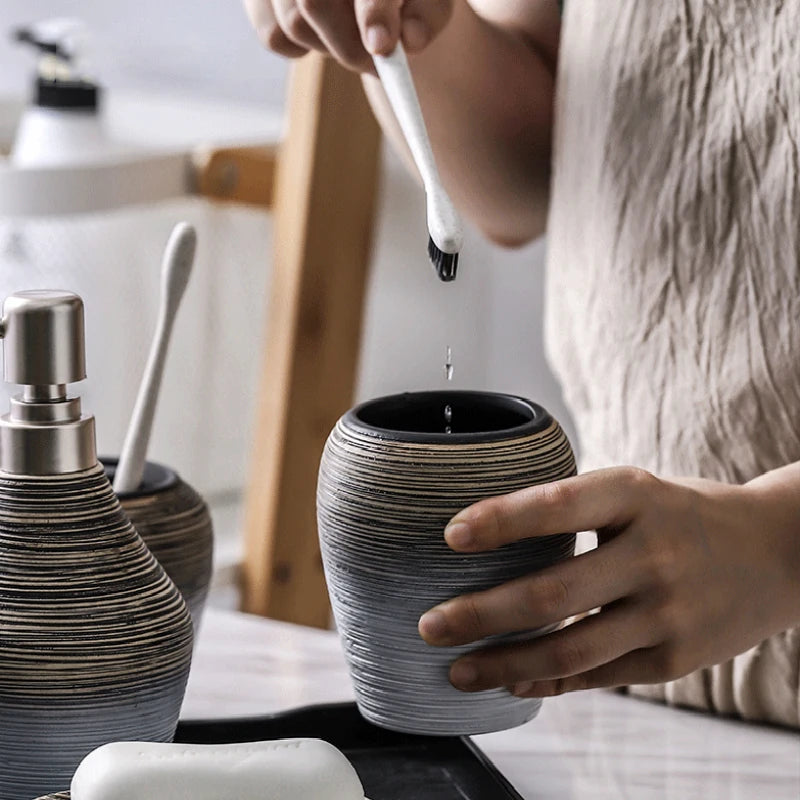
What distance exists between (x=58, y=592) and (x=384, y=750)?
184mm

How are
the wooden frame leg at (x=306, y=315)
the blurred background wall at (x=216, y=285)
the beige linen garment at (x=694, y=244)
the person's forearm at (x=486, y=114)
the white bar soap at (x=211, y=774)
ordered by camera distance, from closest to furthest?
the white bar soap at (x=211, y=774), the beige linen garment at (x=694, y=244), the person's forearm at (x=486, y=114), the blurred background wall at (x=216, y=285), the wooden frame leg at (x=306, y=315)

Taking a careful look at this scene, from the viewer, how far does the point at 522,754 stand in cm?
62

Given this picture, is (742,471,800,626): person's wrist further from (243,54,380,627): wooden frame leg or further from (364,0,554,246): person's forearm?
(243,54,380,627): wooden frame leg

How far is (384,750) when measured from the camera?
0.59m

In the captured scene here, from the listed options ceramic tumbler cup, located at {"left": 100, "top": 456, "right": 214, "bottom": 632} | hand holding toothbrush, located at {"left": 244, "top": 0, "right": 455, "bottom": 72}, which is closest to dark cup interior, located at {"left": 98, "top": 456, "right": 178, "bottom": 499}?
ceramic tumbler cup, located at {"left": 100, "top": 456, "right": 214, "bottom": 632}

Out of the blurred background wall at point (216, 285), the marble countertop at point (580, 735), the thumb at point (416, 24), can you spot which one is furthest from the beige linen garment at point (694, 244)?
the blurred background wall at point (216, 285)

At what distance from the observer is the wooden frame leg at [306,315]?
4.24 ft

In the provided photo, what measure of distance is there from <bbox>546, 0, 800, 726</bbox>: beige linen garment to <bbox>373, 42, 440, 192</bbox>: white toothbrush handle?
0.20m

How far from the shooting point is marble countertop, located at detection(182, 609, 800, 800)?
0.59 metres

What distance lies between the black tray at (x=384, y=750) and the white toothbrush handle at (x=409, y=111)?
0.24m

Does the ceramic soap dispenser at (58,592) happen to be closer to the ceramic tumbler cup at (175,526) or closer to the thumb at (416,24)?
the ceramic tumbler cup at (175,526)

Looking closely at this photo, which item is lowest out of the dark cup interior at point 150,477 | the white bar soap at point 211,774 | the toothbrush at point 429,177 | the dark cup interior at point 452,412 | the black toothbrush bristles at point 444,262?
the white bar soap at point 211,774

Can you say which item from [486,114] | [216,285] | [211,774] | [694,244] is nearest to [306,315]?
[216,285]

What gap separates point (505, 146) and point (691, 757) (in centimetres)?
40
